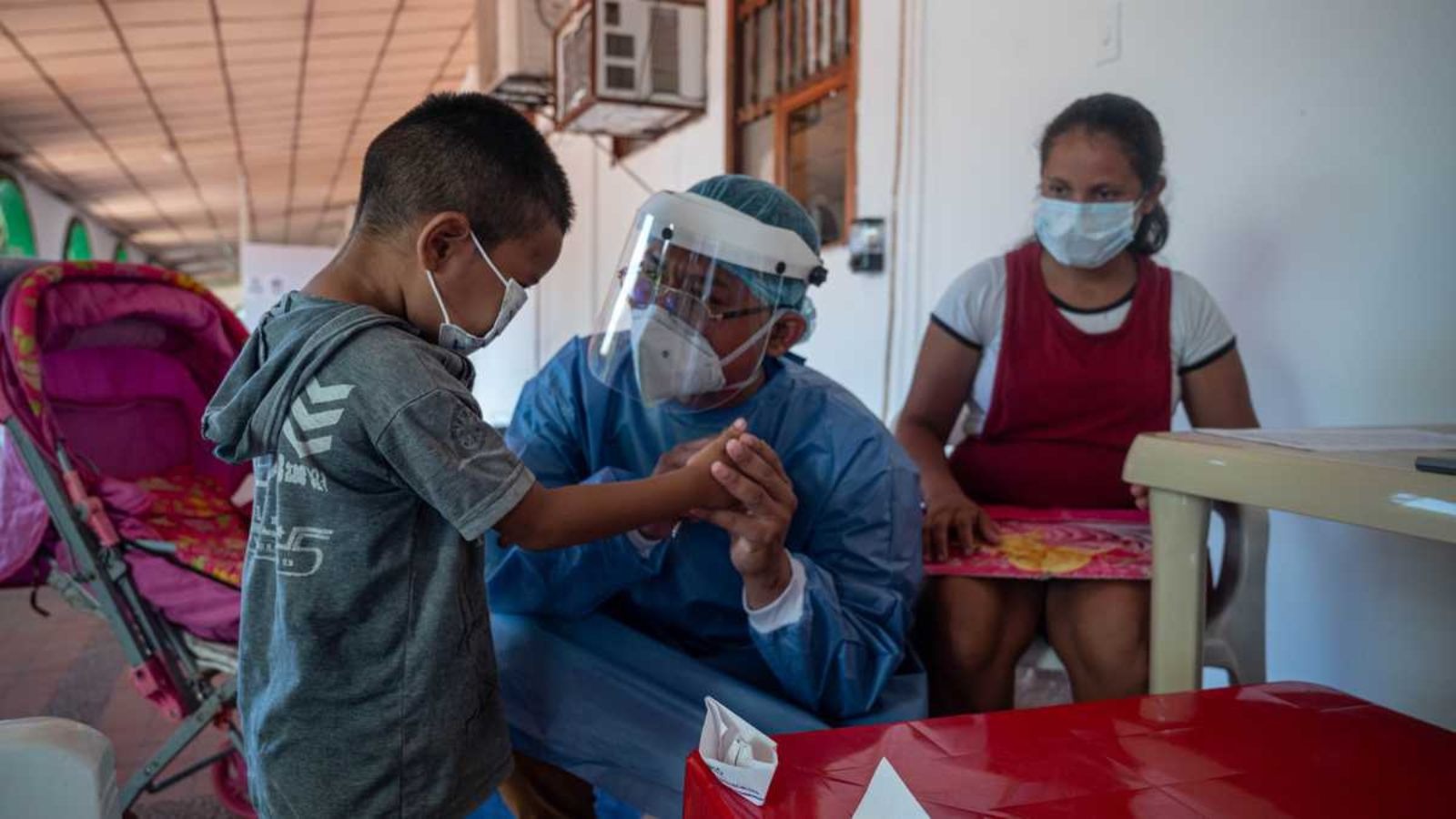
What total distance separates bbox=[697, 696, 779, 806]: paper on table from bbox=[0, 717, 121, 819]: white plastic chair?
445 mm

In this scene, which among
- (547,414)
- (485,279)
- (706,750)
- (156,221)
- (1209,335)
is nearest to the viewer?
(706,750)

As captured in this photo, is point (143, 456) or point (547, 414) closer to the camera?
point (547, 414)

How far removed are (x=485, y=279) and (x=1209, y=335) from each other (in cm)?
119

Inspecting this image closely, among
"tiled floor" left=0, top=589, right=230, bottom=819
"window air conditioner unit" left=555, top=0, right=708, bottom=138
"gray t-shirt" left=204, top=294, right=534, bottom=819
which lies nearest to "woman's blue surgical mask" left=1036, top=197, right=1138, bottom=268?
"gray t-shirt" left=204, top=294, right=534, bottom=819

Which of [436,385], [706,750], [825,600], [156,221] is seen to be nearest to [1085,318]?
[825,600]

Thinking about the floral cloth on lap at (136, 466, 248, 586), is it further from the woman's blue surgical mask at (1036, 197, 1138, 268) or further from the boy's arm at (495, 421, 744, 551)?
the woman's blue surgical mask at (1036, 197, 1138, 268)

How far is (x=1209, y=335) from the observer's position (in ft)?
5.29

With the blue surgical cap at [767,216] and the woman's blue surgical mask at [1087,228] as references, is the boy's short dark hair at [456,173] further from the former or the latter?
the woman's blue surgical mask at [1087,228]

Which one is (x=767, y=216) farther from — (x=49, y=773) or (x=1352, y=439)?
(x=49, y=773)

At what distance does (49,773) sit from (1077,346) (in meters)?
1.46

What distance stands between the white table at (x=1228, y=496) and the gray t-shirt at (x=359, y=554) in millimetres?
638

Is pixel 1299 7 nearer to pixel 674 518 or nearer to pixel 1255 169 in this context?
pixel 1255 169

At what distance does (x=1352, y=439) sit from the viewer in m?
0.99

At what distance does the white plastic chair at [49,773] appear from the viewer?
26.8 inches
